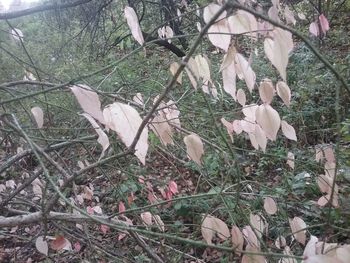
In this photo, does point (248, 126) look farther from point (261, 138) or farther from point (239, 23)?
point (239, 23)

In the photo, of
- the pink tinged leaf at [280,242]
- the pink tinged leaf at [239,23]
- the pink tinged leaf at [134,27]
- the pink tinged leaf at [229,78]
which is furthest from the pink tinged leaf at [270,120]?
the pink tinged leaf at [280,242]

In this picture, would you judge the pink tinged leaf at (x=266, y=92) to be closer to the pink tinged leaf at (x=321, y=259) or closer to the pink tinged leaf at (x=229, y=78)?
the pink tinged leaf at (x=229, y=78)

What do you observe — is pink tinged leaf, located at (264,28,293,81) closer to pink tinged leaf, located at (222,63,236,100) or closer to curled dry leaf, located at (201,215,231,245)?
pink tinged leaf, located at (222,63,236,100)

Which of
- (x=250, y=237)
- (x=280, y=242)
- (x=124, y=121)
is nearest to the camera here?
(x=124, y=121)

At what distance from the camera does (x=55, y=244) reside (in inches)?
53.8

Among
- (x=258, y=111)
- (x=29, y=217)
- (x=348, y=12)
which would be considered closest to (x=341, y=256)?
(x=258, y=111)

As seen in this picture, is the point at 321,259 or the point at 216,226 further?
the point at 216,226

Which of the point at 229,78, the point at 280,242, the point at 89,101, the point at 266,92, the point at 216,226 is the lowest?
the point at 280,242

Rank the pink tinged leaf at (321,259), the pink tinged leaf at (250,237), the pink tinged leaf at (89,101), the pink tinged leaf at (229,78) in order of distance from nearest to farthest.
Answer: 1. the pink tinged leaf at (321,259)
2. the pink tinged leaf at (89,101)
3. the pink tinged leaf at (229,78)
4. the pink tinged leaf at (250,237)

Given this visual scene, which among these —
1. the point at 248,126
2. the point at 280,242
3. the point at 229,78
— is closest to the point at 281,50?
the point at 229,78

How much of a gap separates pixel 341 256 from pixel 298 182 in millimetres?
2214

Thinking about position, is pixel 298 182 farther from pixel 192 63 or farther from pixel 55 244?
pixel 192 63

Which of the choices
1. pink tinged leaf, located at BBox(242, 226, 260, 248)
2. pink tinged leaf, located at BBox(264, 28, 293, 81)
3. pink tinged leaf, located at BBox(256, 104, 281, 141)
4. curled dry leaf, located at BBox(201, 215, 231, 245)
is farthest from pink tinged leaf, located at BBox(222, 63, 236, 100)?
pink tinged leaf, located at BBox(242, 226, 260, 248)

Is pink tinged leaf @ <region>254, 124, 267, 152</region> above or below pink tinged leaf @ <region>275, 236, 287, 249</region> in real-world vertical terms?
above
